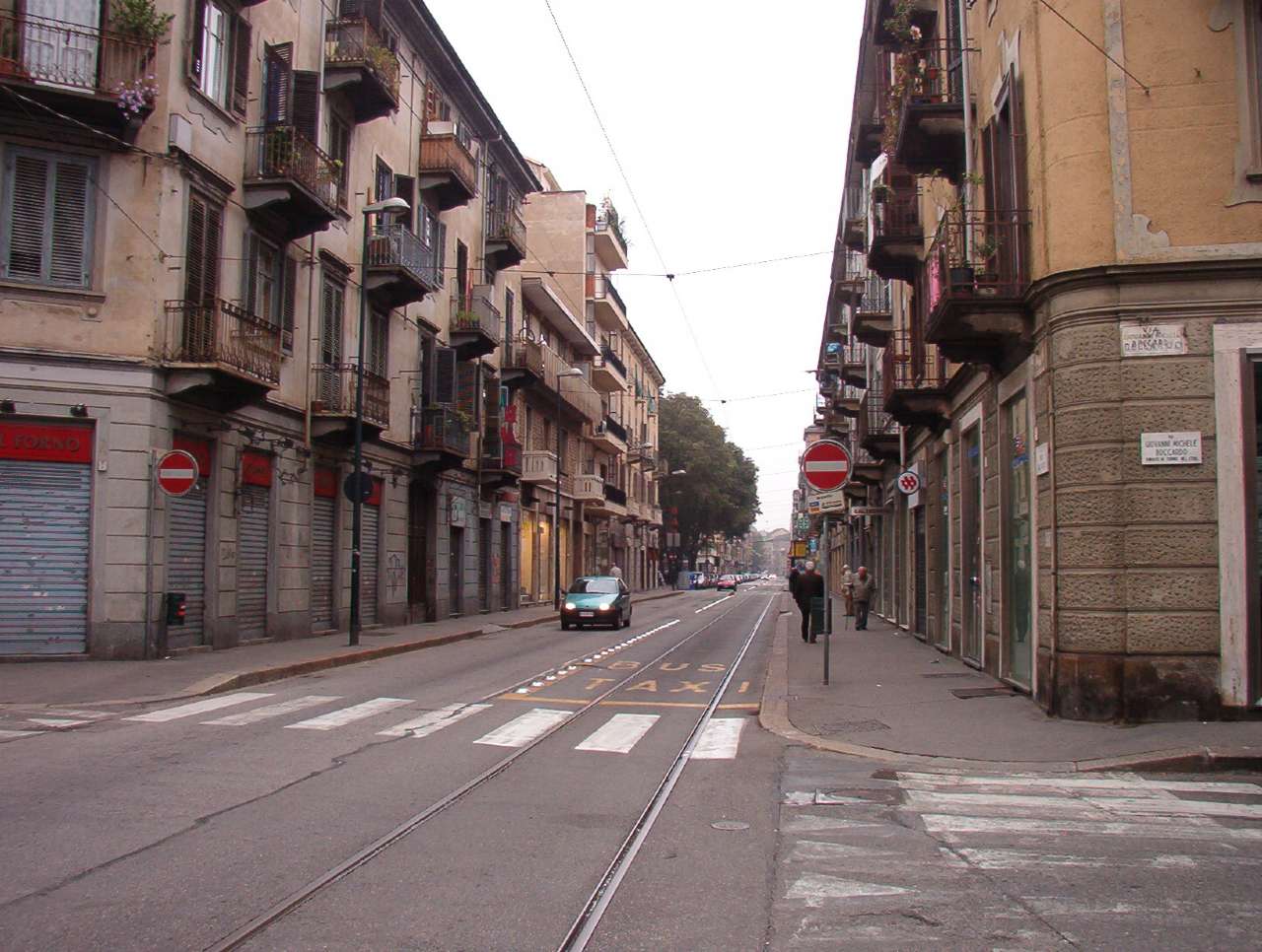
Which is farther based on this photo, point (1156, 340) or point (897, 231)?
point (897, 231)

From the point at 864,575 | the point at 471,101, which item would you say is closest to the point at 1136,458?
the point at 864,575

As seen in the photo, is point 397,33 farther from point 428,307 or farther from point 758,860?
point 758,860

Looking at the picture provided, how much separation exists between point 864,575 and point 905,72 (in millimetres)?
14038

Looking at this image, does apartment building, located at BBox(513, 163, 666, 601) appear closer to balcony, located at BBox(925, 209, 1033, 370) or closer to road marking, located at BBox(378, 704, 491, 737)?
balcony, located at BBox(925, 209, 1033, 370)

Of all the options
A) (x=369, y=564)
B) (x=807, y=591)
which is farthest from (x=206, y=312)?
(x=807, y=591)

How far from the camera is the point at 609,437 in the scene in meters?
56.8

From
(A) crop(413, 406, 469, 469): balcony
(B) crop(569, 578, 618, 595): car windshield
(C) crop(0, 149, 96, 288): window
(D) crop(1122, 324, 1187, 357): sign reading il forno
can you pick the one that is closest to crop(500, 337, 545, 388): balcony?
(A) crop(413, 406, 469, 469): balcony

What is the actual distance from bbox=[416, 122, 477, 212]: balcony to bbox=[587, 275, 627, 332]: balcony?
2332 centimetres

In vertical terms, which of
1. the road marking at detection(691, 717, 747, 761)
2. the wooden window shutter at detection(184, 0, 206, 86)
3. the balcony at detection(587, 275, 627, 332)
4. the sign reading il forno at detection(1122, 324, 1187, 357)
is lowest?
the road marking at detection(691, 717, 747, 761)

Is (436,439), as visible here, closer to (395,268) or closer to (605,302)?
(395,268)

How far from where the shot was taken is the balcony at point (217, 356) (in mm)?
17516

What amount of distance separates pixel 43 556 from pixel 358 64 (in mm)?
12215

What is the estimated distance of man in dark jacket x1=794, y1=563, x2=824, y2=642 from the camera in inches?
936

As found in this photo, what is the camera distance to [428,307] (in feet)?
101
